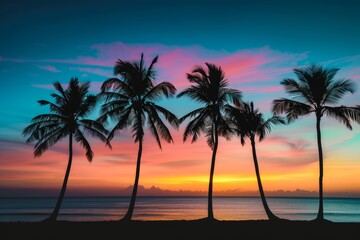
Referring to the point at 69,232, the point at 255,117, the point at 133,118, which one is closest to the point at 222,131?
the point at 255,117

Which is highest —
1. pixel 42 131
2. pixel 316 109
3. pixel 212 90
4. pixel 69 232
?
pixel 212 90

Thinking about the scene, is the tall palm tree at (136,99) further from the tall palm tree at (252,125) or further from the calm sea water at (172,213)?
the calm sea water at (172,213)

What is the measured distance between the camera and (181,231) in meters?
17.9

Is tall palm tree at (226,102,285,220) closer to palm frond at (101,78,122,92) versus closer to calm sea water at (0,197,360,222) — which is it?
palm frond at (101,78,122,92)

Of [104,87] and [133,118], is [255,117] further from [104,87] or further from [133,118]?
[104,87]

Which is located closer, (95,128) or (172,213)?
(95,128)

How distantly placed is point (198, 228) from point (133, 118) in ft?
29.7

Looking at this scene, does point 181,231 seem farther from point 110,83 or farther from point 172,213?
point 172,213

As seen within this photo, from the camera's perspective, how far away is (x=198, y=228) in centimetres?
1920

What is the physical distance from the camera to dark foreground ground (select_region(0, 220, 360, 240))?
16.2 m

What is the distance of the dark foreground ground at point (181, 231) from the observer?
53.2 ft

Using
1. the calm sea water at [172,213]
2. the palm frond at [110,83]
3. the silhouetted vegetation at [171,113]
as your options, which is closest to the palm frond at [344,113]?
the silhouetted vegetation at [171,113]

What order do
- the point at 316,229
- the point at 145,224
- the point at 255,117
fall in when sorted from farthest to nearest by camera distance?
1. the point at 255,117
2. the point at 145,224
3. the point at 316,229

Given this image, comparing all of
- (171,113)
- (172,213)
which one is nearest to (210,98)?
(171,113)
